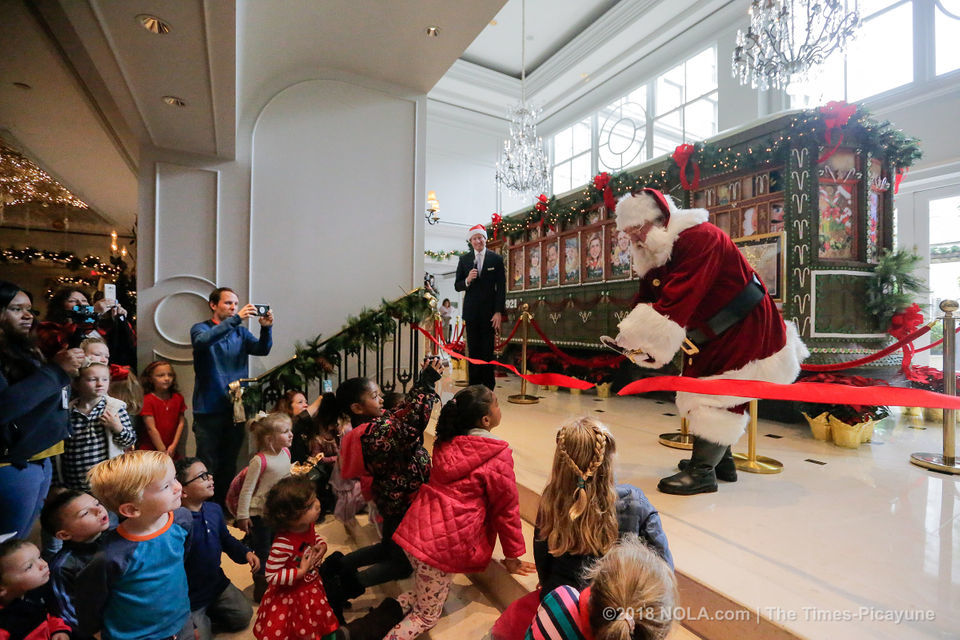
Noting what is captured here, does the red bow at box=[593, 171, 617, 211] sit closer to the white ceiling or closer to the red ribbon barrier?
the red ribbon barrier

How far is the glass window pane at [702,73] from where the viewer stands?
7.77 meters

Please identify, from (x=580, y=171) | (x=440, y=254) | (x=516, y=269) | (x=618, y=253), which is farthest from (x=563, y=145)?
(x=618, y=253)

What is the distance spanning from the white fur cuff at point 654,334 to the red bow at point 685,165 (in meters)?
3.01

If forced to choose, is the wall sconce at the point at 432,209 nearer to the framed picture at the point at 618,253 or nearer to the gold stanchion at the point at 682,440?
the framed picture at the point at 618,253

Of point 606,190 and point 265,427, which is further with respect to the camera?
point 606,190

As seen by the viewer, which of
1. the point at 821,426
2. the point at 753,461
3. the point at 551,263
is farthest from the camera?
the point at 551,263

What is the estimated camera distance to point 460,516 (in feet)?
5.75

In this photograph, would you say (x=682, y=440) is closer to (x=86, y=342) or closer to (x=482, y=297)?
(x=482, y=297)

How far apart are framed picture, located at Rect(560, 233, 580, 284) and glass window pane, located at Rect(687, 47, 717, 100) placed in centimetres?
444

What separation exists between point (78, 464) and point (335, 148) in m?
3.49

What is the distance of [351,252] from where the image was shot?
463 cm

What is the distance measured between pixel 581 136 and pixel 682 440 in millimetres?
9370

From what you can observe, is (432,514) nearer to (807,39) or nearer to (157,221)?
(157,221)

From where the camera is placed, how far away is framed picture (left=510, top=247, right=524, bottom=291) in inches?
284
